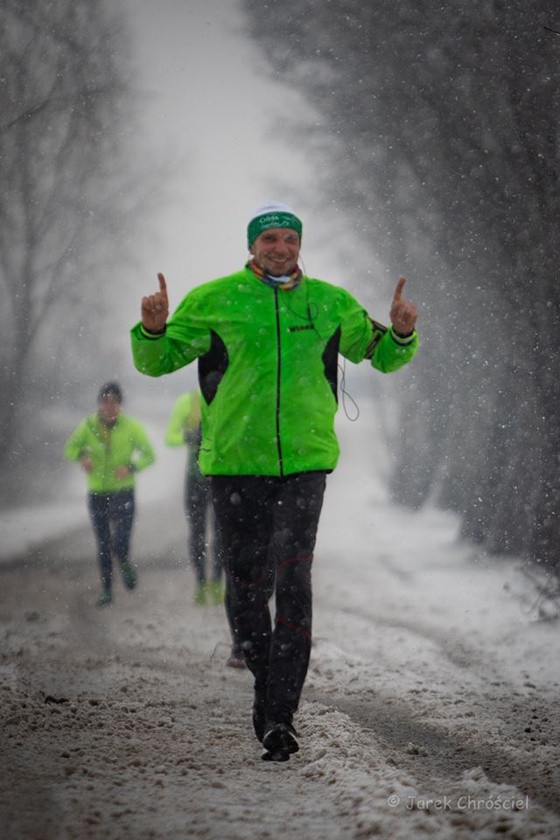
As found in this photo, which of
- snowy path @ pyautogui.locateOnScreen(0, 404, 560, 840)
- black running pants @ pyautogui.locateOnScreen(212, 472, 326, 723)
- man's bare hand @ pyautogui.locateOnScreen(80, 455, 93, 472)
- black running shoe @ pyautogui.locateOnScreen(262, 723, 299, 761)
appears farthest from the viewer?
man's bare hand @ pyautogui.locateOnScreen(80, 455, 93, 472)

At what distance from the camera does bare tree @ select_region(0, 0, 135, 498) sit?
10.3m

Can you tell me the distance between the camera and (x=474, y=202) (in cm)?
782

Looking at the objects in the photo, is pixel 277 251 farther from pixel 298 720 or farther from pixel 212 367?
pixel 298 720

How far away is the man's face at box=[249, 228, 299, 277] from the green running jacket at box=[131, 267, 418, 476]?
75mm

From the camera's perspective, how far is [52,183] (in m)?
11.9

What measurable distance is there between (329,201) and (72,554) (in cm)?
586

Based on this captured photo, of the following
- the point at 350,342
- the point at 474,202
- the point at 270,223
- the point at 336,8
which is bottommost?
the point at 350,342

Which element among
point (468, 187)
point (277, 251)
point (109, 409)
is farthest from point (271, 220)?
point (468, 187)

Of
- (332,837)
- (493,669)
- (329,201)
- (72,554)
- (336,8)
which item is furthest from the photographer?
(329,201)

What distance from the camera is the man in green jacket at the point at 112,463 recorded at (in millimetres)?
7520

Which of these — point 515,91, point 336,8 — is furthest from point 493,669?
point 336,8

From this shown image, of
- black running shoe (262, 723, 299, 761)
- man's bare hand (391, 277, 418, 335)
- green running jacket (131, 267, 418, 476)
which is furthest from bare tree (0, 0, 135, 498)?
black running shoe (262, 723, 299, 761)

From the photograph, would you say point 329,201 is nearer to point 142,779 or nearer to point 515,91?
point 515,91

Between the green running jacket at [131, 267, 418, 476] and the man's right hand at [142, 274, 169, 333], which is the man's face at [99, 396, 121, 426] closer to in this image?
the green running jacket at [131, 267, 418, 476]
